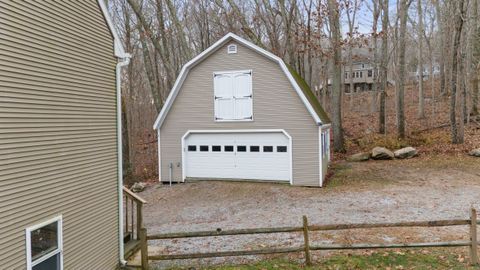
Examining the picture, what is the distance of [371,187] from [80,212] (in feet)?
35.8

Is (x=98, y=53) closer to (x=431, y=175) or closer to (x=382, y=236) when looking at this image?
(x=382, y=236)

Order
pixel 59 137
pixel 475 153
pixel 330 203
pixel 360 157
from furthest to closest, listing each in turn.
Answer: pixel 360 157
pixel 475 153
pixel 330 203
pixel 59 137

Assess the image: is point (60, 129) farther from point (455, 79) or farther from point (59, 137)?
point (455, 79)

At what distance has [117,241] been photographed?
25.4 feet

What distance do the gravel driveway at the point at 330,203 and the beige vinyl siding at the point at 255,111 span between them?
49.8 inches

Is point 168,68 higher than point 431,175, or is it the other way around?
point 168,68

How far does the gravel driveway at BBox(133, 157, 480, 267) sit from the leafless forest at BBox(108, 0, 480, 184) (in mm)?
4999

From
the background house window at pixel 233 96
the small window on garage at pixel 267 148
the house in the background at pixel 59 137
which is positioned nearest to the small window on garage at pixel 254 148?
the small window on garage at pixel 267 148

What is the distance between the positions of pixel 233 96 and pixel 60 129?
34.4 feet

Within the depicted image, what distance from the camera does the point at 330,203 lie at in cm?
1207

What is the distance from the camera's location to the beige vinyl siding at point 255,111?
14938 mm

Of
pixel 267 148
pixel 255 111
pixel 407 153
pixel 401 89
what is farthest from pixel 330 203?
pixel 401 89

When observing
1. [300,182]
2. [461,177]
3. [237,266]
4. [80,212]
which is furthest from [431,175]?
[80,212]

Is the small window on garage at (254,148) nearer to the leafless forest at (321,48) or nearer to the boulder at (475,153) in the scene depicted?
the leafless forest at (321,48)
